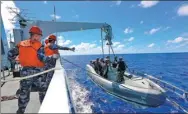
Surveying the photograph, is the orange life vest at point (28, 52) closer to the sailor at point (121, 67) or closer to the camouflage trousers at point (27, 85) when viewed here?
the camouflage trousers at point (27, 85)

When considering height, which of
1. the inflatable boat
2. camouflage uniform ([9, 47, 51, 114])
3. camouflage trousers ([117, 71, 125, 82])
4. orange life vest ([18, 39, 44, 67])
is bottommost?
the inflatable boat

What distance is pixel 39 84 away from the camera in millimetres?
4590

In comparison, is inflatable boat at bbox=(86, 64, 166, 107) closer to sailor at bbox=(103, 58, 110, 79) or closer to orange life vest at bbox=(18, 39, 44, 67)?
sailor at bbox=(103, 58, 110, 79)

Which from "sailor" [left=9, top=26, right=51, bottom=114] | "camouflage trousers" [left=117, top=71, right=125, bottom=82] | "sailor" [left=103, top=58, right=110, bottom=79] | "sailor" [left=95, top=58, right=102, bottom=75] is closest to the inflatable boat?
"camouflage trousers" [left=117, top=71, right=125, bottom=82]

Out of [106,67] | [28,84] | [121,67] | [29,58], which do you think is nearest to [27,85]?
[28,84]

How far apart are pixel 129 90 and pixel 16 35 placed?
7.83 meters

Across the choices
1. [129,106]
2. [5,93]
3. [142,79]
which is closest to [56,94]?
[5,93]

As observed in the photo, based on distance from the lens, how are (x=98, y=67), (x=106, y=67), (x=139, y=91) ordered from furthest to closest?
A: (x=98, y=67) → (x=106, y=67) → (x=139, y=91)

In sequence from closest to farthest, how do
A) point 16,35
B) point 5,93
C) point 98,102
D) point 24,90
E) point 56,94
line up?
point 56,94, point 24,90, point 5,93, point 16,35, point 98,102

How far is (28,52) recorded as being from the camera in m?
4.29

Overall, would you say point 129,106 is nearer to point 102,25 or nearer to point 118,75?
point 118,75

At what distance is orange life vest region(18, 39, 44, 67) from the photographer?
425 centimetres

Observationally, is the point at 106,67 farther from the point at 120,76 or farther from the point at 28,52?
the point at 28,52

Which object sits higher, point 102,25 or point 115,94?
point 102,25
